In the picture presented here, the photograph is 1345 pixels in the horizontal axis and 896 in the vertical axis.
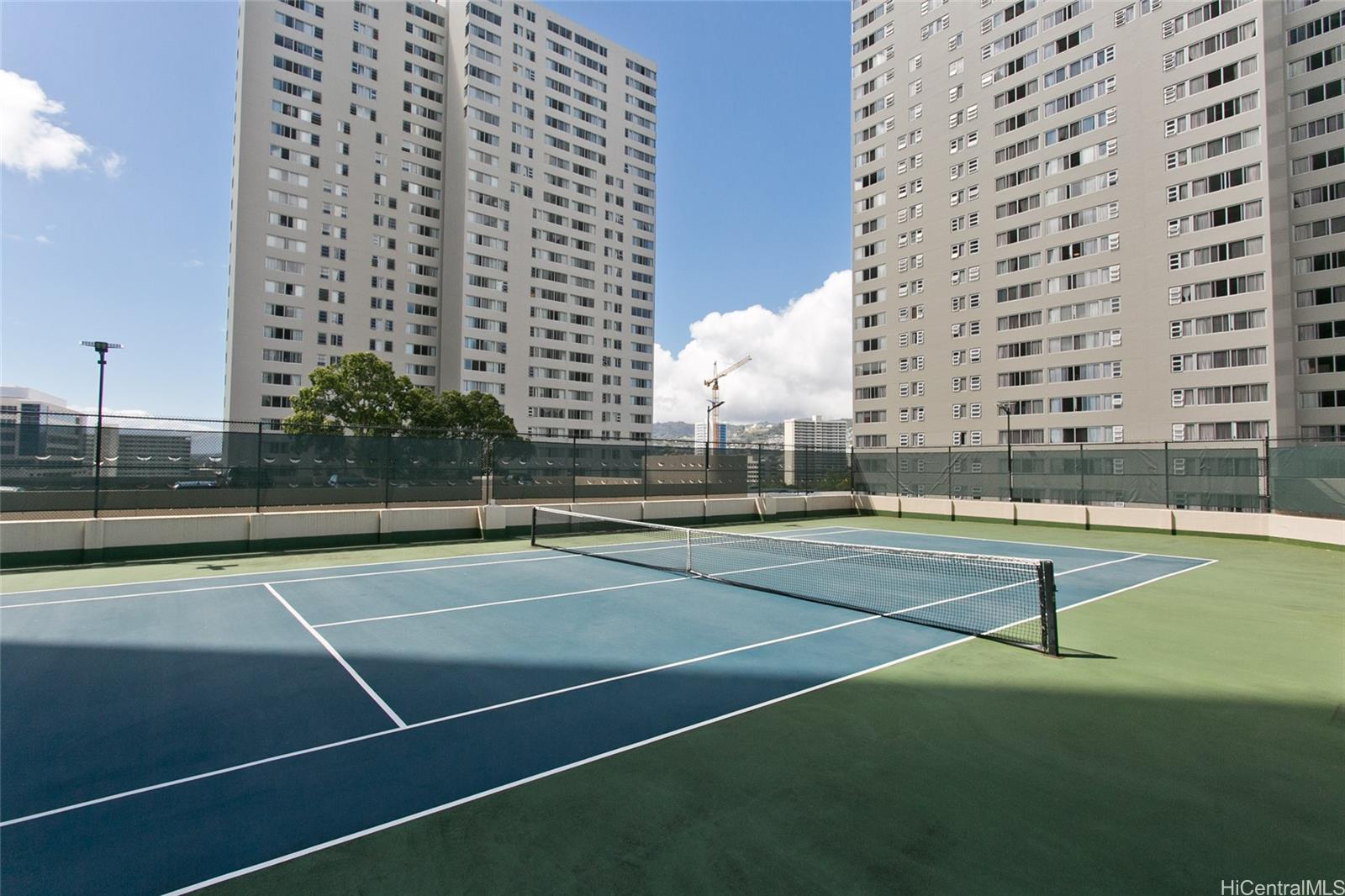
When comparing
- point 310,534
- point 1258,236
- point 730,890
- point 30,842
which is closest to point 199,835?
point 30,842

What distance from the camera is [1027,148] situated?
5697cm

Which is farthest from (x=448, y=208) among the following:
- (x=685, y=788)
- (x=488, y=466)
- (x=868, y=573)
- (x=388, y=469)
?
(x=685, y=788)

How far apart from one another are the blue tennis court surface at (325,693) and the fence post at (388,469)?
6931 mm

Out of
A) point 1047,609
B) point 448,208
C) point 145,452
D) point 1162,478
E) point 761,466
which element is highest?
point 448,208

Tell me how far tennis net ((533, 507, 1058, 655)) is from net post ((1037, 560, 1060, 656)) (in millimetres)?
10

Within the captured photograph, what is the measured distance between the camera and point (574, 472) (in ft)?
71.8

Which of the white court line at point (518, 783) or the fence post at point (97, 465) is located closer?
the white court line at point (518, 783)

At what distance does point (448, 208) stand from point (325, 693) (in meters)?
80.3

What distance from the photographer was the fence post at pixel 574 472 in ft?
72.7

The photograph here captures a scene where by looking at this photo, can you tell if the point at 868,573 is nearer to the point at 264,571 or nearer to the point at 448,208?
the point at 264,571

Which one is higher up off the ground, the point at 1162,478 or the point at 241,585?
the point at 1162,478

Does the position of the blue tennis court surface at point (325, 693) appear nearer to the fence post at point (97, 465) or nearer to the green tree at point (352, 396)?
the fence post at point (97, 465)

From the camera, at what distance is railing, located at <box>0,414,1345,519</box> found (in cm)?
1494

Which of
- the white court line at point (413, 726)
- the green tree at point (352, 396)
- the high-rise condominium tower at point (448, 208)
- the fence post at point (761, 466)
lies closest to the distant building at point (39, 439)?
the white court line at point (413, 726)
